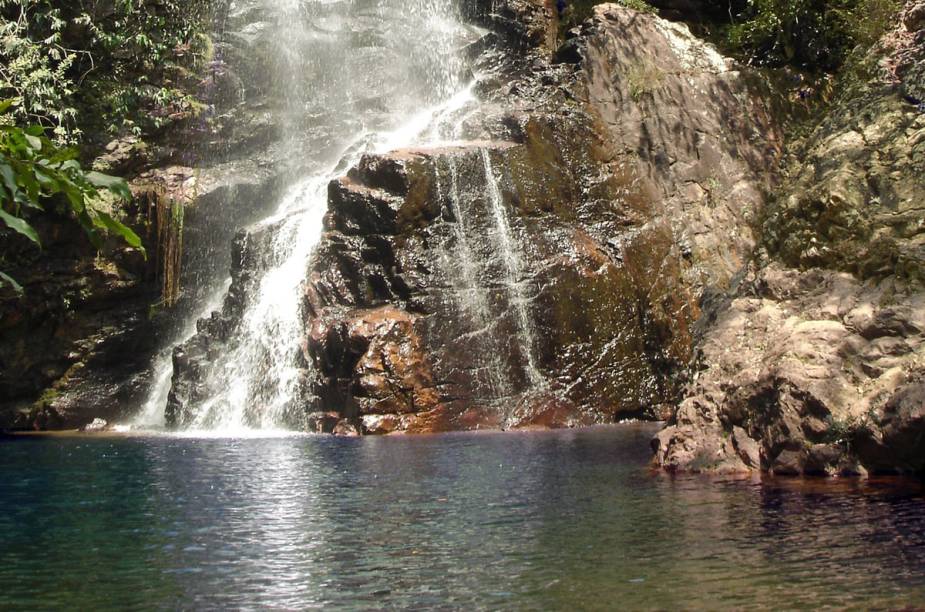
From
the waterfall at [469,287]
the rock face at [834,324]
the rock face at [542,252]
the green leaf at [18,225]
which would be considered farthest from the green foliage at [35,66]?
the green leaf at [18,225]

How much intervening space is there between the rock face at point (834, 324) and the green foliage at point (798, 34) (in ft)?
40.7

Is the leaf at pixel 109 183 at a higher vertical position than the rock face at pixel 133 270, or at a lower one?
lower

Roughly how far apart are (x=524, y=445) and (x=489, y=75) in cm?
1711

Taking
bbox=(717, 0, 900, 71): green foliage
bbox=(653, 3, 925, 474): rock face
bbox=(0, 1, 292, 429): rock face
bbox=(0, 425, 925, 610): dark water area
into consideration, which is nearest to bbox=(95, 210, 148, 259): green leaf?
bbox=(0, 425, 925, 610): dark water area

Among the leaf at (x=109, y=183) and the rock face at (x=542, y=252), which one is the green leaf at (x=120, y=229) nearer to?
the leaf at (x=109, y=183)

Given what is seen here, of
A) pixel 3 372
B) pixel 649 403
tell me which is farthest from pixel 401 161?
pixel 3 372

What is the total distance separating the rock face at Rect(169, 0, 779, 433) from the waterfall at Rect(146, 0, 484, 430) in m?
0.92

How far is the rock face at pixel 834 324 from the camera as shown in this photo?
1166 centimetres

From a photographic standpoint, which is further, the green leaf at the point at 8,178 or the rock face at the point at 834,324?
the rock face at the point at 834,324

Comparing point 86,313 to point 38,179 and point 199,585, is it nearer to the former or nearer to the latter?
point 199,585

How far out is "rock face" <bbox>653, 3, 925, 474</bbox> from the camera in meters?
11.7

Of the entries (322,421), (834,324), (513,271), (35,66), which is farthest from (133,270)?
(834,324)

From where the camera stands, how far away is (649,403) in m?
23.7

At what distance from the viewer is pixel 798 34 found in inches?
1155
